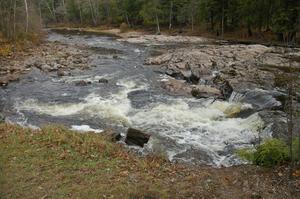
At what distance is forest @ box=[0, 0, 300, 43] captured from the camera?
37.3m

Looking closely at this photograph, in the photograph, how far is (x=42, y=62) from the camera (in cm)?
3011

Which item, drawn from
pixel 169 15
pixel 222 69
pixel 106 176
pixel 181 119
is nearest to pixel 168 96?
pixel 181 119

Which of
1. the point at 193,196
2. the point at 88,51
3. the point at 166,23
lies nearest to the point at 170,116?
the point at 193,196

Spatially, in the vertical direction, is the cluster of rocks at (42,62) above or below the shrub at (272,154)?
above

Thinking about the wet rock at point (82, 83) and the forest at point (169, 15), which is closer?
the wet rock at point (82, 83)

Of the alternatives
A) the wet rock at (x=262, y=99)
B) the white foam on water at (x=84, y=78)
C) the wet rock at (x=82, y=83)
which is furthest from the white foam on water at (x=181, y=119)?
the white foam on water at (x=84, y=78)

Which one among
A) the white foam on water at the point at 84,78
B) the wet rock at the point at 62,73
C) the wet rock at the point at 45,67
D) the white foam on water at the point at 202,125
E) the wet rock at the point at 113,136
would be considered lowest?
the white foam on water at the point at 202,125

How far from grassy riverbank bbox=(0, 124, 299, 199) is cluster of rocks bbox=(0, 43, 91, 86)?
15.0 metres

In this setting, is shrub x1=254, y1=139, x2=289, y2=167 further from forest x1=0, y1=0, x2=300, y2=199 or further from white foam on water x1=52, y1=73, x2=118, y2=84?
white foam on water x1=52, y1=73, x2=118, y2=84

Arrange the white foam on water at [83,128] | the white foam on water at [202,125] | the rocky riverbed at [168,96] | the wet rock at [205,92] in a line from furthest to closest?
the wet rock at [205,92] → the white foam on water at [83,128] → the rocky riverbed at [168,96] → the white foam on water at [202,125]

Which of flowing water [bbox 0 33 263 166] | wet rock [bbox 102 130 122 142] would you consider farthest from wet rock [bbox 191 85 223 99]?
wet rock [bbox 102 130 122 142]

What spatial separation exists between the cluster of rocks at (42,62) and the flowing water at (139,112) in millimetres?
1165

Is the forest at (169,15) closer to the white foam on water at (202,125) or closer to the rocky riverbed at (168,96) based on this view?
the rocky riverbed at (168,96)

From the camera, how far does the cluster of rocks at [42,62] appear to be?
26541mm
